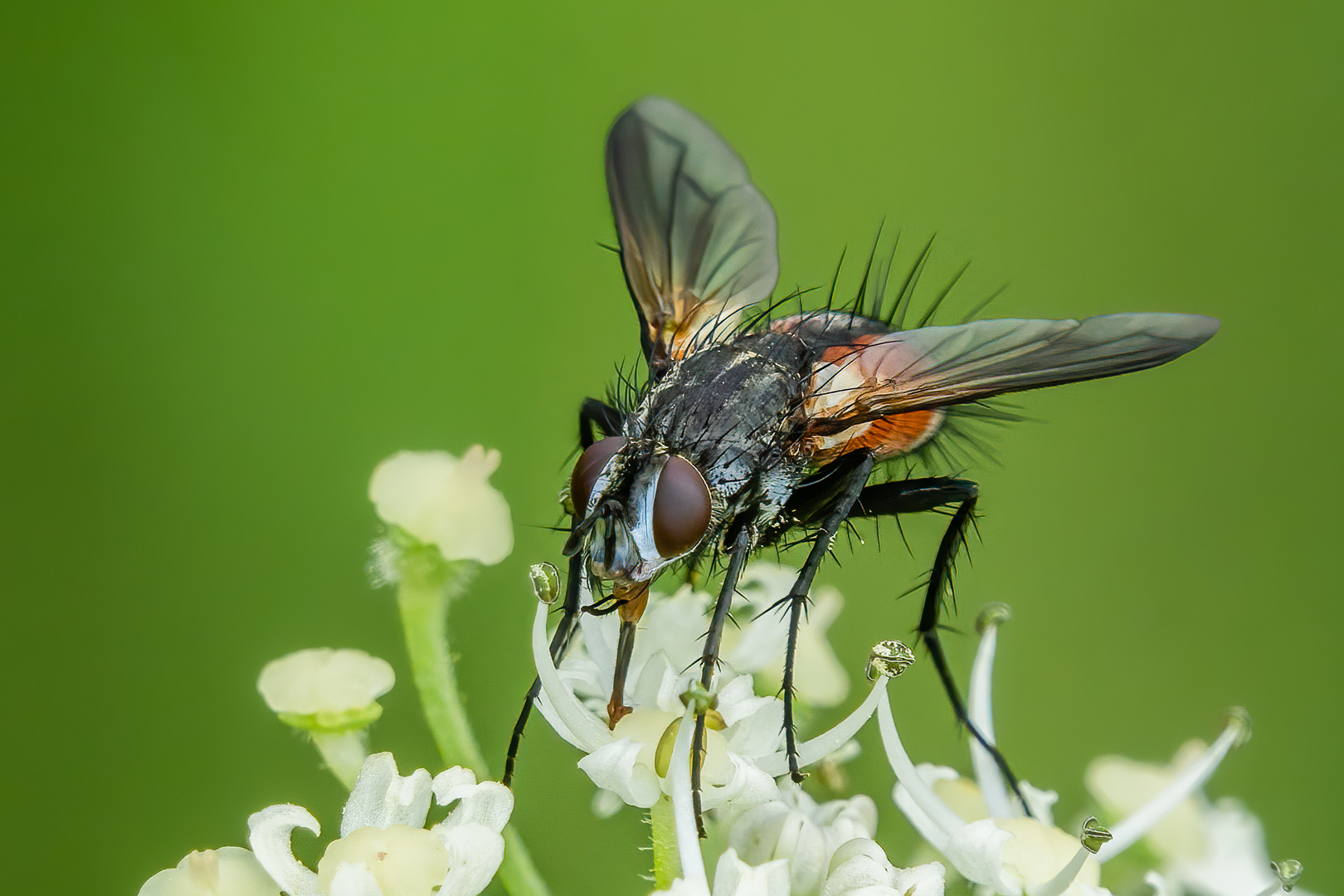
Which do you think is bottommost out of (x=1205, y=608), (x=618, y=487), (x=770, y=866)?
(x=1205, y=608)

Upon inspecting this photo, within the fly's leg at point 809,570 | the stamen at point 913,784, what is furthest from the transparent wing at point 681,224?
the stamen at point 913,784

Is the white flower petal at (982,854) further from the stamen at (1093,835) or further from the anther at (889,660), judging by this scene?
the anther at (889,660)

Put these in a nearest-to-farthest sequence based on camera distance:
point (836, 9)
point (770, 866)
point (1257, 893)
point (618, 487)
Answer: point (770, 866)
point (618, 487)
point (1257, 893)
point (836, 9)

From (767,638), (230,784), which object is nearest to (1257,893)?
(767,638)

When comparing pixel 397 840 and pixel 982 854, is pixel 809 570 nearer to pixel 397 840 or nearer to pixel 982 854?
pixel 982 854

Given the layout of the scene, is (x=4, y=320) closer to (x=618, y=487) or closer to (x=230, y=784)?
(x=230, y=784)

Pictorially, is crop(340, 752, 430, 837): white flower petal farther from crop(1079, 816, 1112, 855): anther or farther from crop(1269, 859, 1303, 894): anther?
crop(1269, 859, 1303, 894): anther

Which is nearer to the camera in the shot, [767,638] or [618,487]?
[618,487]

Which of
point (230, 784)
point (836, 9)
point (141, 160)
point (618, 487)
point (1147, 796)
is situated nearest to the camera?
point (618, 487)
